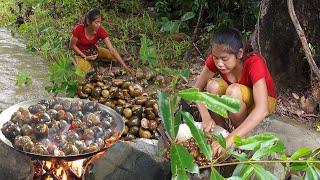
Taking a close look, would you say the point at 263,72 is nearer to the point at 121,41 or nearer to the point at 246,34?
the point at 246,34

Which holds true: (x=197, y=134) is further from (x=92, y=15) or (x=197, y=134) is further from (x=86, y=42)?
(x=86, y=42)

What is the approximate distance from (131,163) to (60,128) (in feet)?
1.71

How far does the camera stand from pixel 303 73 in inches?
187

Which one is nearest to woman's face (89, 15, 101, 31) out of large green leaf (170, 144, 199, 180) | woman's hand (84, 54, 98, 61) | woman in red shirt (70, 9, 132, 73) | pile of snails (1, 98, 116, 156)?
woman in red shirt (70, 9, 132, 73)

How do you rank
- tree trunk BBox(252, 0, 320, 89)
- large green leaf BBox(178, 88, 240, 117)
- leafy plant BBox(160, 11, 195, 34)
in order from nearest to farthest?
large green leaf BBox(178, 88, 240, 117) < tree trunk BBox(252, 0, 320, 89) < leafy plant BBox(160, 11, 195, 34)

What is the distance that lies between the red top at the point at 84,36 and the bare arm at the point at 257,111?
99.7 inches

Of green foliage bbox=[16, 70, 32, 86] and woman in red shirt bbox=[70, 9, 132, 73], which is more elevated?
woman in red shirt bbox=[70, 9, 132, 73]

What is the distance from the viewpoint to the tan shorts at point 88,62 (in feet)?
16.2

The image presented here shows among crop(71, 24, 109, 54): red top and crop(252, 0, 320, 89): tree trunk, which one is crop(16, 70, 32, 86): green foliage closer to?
crop(71, 24, 109, 54): red top

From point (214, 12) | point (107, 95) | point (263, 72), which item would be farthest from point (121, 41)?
point (263, 72)

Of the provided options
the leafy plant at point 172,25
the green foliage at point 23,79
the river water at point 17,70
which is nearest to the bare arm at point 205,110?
the river water at point 17,70

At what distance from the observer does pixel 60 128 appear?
293 cm

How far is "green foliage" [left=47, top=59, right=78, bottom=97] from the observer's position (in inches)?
166

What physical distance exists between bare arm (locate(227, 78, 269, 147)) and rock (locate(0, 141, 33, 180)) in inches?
54.4
